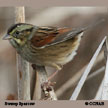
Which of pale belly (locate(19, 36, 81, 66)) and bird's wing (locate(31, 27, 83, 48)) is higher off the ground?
bird's wing (locate(31, 27, 83, 48))

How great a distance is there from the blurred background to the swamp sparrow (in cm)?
27

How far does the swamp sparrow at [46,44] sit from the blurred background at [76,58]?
0.27 meters

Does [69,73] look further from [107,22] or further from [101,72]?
[107,22]

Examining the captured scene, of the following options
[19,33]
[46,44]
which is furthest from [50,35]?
[19,33]

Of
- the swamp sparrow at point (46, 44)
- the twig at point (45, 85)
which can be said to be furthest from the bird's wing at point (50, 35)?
the twig at point (45, 85)

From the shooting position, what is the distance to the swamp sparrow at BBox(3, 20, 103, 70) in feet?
8.73

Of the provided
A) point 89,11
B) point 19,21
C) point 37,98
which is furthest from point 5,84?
point 89,11

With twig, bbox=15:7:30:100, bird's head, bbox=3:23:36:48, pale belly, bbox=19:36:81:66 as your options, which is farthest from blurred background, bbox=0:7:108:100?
twig, bbox=15:7:30:100

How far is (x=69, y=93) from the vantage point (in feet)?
9.89

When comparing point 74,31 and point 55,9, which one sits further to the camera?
point 55,9

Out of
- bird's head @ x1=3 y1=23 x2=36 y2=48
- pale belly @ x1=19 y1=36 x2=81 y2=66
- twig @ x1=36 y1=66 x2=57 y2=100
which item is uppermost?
Result: bird's head @ x1=3 y1=23 x2=36 y2=48

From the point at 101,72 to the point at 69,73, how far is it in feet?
1.40

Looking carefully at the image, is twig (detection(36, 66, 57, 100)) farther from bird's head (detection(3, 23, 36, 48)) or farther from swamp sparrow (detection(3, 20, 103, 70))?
bird's head (detection(3, 23, 36, 48))

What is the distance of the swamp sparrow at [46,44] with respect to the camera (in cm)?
266
